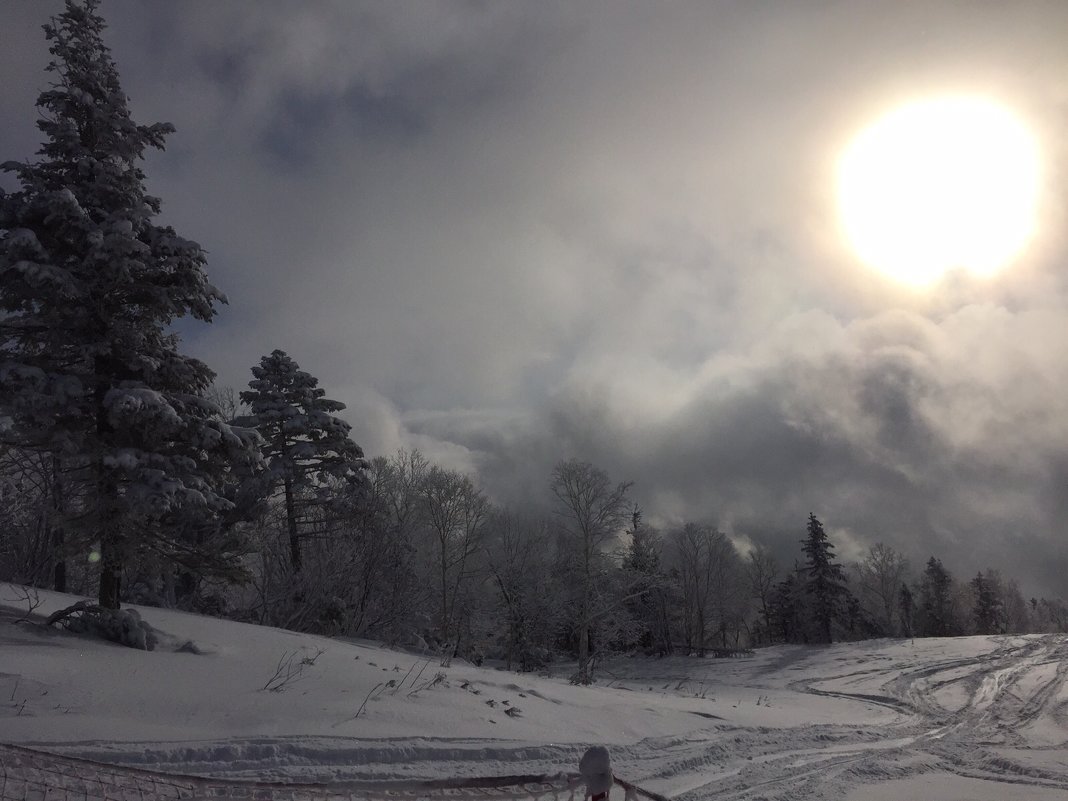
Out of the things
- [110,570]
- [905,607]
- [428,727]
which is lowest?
[905,607]

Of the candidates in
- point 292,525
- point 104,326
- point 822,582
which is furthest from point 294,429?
point 822,582

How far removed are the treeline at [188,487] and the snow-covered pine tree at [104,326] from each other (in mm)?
33

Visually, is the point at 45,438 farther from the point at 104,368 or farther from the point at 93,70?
the point at 93,70

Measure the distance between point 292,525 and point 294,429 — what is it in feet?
12.4

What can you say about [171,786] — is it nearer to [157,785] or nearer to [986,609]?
[157,785]

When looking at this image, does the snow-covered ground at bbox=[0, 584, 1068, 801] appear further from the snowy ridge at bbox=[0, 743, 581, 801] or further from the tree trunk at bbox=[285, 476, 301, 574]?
the tree trunk at bbox=[285, 476, 301, 574]

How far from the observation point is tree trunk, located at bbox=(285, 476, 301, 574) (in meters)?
22.6

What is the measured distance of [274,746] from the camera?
562 cm

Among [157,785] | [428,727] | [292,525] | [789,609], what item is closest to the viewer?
[157,785]

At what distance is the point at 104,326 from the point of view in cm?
993

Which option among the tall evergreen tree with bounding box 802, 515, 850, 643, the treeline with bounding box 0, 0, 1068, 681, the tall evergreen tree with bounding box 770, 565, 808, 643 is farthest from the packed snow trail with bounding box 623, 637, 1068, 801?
the tall evergreen tree with bounding box 770, 565, 808, 643

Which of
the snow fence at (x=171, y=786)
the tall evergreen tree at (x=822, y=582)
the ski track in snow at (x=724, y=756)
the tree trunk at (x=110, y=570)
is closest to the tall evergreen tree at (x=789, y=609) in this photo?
the tall evergreen tree at (x=822, y=582)

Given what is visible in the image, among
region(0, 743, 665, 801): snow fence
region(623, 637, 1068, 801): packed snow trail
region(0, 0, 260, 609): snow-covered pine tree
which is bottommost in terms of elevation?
region(623, 637, 1068, 801): packed snow trail

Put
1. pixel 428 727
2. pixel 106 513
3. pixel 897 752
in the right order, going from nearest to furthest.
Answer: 1. pixel 428 727
2. pixel 897 752
3. pixel 106 513
